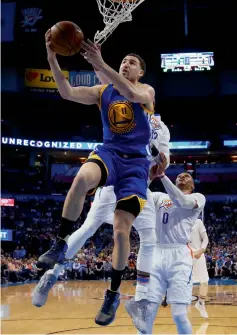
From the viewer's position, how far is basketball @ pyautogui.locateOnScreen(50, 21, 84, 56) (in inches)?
164

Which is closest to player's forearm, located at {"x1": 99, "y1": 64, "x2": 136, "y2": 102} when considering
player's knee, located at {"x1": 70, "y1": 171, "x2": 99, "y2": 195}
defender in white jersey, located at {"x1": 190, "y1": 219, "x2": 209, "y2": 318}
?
player's knee, located at {"x1": 70, "y1": 171, "x2": 99, "y2": 195}

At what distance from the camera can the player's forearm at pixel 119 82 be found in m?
4.08

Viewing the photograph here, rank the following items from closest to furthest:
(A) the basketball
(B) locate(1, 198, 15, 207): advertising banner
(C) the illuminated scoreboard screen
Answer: (A) the basketball < (B) locate(1, 198, 15, 207): advertising banner < (C) the illuminated scoreboard screen

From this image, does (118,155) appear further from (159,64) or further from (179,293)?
(159,64)

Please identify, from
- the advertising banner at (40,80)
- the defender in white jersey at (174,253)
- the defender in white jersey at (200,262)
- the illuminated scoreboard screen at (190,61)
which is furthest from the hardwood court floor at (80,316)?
the illuminated scoreboard screen at (190,61)

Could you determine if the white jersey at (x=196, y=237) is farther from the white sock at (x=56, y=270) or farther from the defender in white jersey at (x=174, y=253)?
the white sock at (x=56, y=270)

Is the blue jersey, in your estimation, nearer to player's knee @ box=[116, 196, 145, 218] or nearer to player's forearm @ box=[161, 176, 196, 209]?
player's knee @ box=[116, 196, 145, 218]

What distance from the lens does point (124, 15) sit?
5.78 metres

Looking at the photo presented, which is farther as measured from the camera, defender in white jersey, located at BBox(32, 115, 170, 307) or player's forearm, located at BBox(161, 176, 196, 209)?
player's forearm, located at BBox(161, 176, 196, 209)

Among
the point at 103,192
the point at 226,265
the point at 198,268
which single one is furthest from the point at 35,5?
the point at 103,192

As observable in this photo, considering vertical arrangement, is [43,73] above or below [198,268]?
above

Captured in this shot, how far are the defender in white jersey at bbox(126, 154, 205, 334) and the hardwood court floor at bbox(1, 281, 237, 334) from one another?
235 centimetres

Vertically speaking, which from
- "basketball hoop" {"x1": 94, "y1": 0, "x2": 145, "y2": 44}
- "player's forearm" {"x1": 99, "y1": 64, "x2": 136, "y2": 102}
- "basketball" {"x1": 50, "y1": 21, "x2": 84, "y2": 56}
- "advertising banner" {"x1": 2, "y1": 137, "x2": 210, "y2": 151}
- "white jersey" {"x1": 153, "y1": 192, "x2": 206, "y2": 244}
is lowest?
"white jersey" {"x1": 153, "y1": 192, "x2": 206, "y2": 244}

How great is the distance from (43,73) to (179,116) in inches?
400
